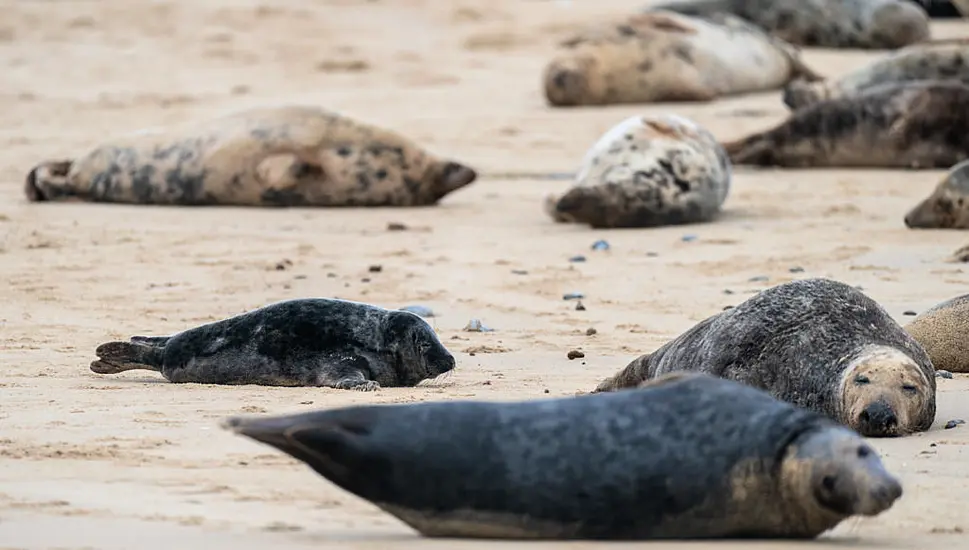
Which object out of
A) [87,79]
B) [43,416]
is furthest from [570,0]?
[43,416]

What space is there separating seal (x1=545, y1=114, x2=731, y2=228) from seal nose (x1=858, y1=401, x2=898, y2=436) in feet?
15.3

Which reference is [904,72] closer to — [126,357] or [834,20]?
[834,20]

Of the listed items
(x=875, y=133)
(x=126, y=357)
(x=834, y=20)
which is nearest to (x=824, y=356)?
(x=126, y=357)

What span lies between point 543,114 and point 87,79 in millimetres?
4494

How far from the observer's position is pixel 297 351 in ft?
16.8

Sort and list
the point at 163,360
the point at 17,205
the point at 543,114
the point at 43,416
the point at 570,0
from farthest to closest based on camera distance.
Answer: the point at 570,0 < the point at 543,114 < the point at 17,205 < the point at 163,360 < the point at 43,416

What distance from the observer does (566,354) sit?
5.83 meters

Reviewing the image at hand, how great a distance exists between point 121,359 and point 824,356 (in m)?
2.00

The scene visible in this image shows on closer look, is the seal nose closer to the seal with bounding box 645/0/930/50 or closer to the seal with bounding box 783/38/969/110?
the seal with bounding box 783/38/969/110

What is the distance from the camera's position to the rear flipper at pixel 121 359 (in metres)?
5.16

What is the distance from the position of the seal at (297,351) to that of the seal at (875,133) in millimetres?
6630

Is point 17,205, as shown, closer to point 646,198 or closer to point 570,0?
point 646,198

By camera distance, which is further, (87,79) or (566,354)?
(87,79)

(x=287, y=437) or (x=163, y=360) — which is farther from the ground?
(x=287, y=437)
